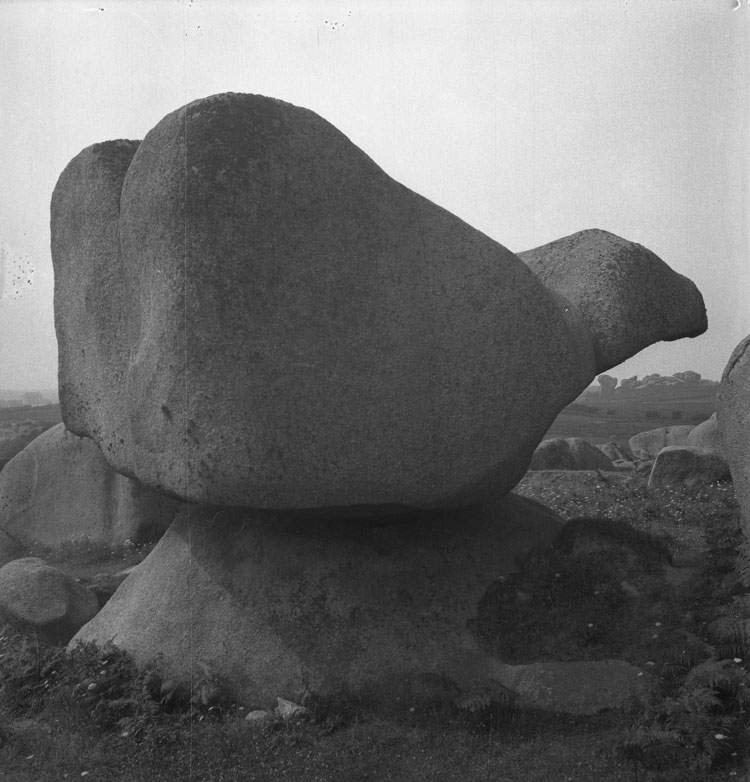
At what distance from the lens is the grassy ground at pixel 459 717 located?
230 inches

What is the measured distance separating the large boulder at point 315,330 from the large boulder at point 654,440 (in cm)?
1720

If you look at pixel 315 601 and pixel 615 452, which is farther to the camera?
pixel 615 452

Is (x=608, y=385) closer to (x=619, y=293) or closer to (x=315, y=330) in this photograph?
(x=619, y=293)

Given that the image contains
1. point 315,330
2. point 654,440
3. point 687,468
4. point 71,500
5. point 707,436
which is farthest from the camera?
point 654,440

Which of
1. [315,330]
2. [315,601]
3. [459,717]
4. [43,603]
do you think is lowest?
[43,603]

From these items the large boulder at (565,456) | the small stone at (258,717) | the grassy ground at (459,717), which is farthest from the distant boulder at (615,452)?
the small stone at (258,717)

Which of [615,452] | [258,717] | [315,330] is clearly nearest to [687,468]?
[615,452]

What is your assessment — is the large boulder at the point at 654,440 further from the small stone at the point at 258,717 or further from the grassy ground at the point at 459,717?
the small stone at the point at 258,717

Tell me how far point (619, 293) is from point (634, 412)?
18352 mm

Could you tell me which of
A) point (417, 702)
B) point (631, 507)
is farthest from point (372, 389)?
point (631, 507)

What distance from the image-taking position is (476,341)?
23.7ft

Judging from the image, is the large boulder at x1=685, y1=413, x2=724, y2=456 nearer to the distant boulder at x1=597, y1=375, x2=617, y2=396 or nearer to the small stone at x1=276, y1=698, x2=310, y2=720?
the distant boulder at x1=597, y1=375, x2=617, y2=396

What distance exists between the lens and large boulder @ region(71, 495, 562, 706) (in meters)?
7.17

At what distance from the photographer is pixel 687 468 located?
47.7 ft
